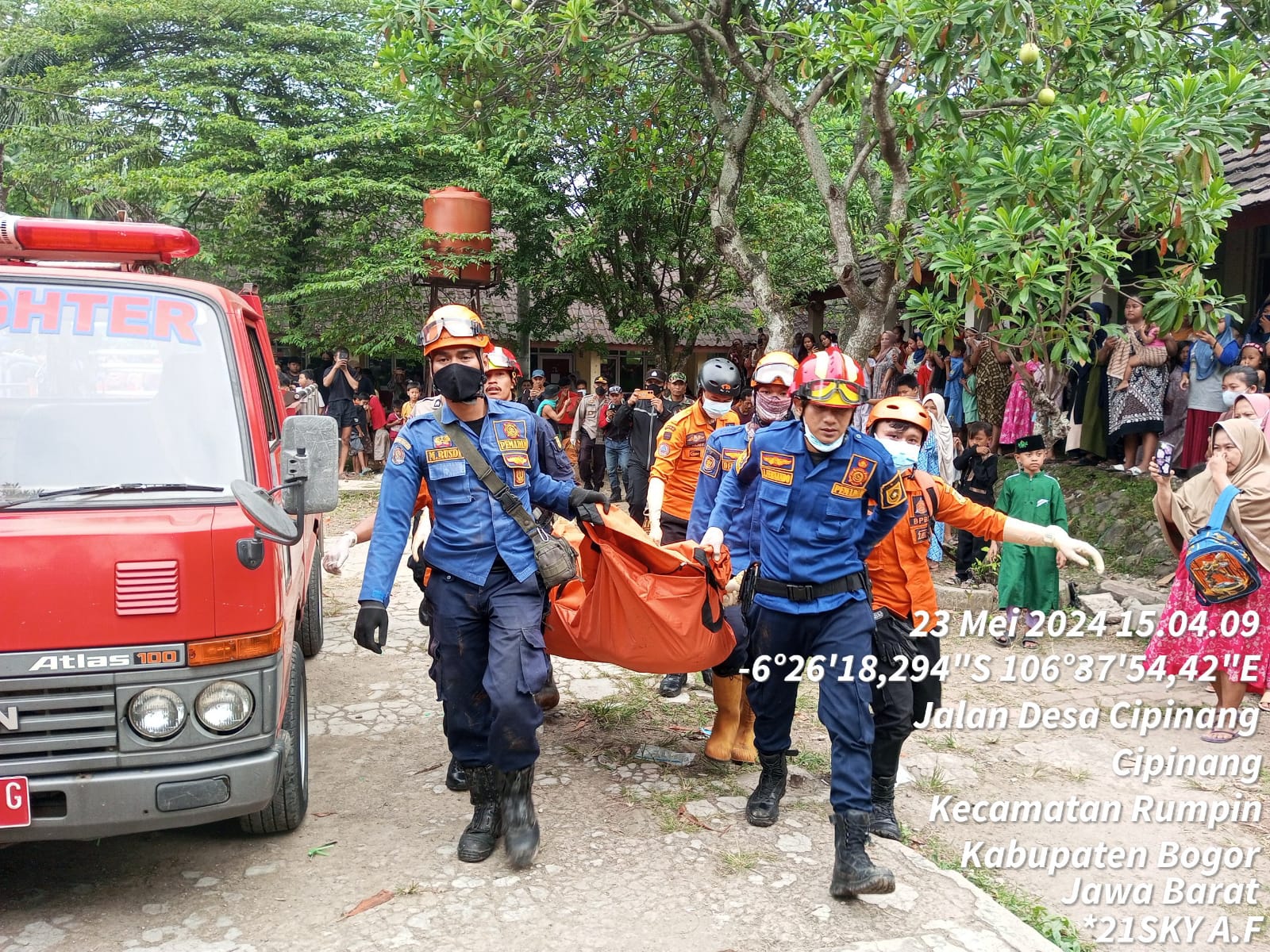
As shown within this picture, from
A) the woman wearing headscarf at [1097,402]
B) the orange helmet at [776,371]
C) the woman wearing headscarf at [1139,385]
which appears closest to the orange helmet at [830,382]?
the orange helmet at [776,371]

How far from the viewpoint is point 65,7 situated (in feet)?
60.7

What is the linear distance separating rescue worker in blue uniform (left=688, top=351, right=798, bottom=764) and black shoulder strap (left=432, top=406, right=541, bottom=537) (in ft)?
3.93

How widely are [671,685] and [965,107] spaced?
17.5ft

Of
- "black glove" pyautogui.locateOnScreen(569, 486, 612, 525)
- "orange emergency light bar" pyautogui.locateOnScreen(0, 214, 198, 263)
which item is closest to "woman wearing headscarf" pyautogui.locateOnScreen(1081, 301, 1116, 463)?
"black glove" pyautogui.locateOnScreen(569, 486, 612, 525)

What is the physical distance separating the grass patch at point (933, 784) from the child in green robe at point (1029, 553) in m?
2.95

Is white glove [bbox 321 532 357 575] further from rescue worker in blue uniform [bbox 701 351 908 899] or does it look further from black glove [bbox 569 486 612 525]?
rescue worker in blue uniform [bbox 701 351 908 899]

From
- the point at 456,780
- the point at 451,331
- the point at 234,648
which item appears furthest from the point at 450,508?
the point at 456,780

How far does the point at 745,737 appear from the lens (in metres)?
5.09

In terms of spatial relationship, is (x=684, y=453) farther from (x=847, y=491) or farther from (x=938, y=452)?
(x=938, y=452)

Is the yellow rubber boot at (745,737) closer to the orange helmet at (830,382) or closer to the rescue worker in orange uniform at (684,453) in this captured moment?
the rescue worker in orange uniform at (684,453)

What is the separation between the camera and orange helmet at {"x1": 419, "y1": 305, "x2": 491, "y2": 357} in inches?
155

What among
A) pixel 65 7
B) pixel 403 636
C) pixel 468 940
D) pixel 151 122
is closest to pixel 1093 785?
pixel 468 940

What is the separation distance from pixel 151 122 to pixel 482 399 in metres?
18.3

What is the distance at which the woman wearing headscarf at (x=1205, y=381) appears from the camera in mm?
9227
